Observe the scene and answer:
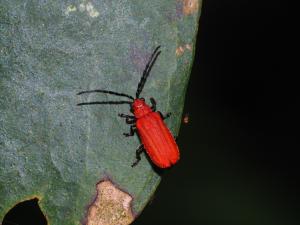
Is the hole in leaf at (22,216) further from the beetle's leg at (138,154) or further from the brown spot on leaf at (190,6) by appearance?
the brown spot on leaf at (190,6)

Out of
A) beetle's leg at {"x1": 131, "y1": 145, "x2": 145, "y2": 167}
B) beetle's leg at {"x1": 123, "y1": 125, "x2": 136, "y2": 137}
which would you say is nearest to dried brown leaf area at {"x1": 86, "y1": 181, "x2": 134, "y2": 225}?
beetle's leg at {"x1": 131, "y1": 145, "x2": 145, "y2": 167}

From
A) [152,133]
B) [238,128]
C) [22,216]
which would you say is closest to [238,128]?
[238,128]

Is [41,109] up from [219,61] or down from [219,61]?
down

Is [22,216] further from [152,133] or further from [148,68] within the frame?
[148,68]

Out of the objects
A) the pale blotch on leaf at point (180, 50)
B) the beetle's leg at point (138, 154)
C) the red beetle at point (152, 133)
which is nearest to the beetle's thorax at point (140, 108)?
the red beetle at point (152, 133)

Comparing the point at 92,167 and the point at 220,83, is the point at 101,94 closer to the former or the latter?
the point at 92,167

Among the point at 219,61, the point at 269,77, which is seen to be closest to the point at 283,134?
the point at 269,77

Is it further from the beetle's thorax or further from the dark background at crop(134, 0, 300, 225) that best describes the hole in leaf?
the dark background at crop(134, 0, 300, 225)
